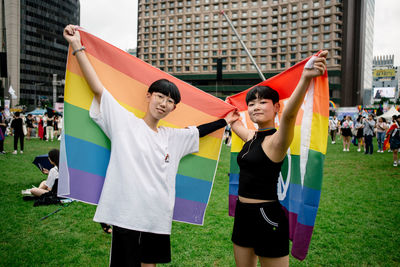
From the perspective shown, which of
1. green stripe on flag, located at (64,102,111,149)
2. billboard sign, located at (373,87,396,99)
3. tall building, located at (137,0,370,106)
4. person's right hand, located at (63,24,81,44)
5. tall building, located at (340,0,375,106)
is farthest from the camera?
billboard sign, located at (373,87,396,99)

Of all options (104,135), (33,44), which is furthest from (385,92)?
(33,44)

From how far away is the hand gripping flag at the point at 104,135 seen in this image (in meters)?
2.57

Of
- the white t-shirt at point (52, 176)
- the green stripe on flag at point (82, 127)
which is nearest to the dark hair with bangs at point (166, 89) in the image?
the green stripe on flag at point (82, 127)

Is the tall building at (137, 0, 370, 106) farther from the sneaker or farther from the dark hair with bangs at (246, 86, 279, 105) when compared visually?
the dark hair with bangs at (246, 86, 279, 105)

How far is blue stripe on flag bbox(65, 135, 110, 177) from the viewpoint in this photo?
257cm

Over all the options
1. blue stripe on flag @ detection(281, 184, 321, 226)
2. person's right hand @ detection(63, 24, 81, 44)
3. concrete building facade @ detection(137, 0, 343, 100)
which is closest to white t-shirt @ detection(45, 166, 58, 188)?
person's right hand @ detection(63, 24, 81, 44)

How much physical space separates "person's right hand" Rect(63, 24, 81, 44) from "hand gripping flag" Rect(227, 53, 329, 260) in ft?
6.62

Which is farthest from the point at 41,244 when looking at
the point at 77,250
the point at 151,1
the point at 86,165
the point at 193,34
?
the point at 151,1

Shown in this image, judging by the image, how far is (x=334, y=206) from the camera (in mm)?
6672

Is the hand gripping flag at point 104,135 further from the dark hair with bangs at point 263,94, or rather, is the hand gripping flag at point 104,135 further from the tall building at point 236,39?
the tall building at point 236,39

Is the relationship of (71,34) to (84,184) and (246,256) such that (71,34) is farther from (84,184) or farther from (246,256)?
(246,256)

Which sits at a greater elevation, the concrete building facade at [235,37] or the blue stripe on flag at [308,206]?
the concrete building facade at [235,37]

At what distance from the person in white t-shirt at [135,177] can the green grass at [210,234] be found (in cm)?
206

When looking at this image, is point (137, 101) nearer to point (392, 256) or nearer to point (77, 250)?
point (77, 250)
